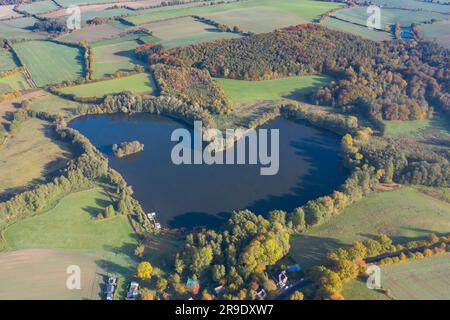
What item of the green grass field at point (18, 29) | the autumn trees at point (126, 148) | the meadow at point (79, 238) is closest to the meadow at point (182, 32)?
the green grass field at point (18, 29)

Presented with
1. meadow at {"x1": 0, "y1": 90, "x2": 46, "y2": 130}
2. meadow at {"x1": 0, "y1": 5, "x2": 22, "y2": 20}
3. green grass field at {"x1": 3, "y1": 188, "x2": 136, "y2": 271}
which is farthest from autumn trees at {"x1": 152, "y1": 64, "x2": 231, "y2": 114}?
meadow at {"x1": 0, "y1": 5, "x2": 22, "y2": 20}

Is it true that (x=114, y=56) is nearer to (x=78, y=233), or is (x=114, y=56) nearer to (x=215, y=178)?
(x=215, y=178)

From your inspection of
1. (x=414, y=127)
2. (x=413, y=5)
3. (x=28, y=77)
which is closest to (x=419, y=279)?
(x=414, y=127)

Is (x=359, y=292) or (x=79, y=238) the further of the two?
(x=79, y=238)

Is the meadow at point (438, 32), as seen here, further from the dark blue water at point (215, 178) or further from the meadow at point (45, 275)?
the meadow at point (45, 275)

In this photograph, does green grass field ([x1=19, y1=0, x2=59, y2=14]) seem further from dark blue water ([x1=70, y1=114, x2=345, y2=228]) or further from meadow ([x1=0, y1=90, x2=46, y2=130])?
dark blue water ([x1=70, y1=114, x2=345, y2=228])

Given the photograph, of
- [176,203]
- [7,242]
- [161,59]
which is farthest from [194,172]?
[161,59]
